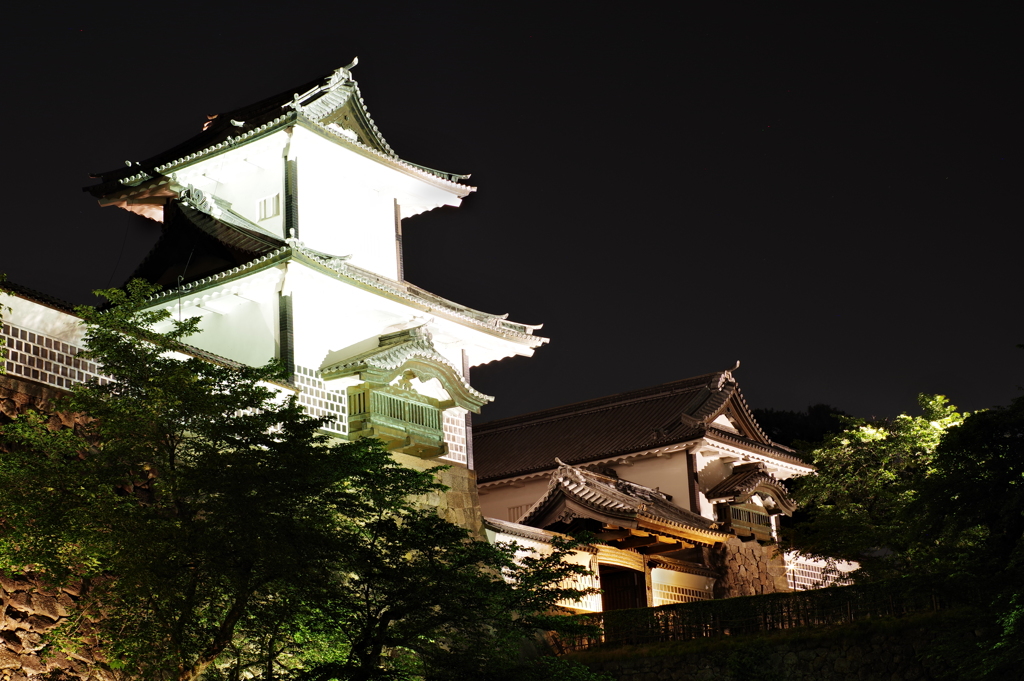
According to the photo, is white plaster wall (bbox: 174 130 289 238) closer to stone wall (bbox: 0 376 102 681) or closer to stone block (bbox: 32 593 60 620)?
stone wall (bbox: 0 376 102 681)

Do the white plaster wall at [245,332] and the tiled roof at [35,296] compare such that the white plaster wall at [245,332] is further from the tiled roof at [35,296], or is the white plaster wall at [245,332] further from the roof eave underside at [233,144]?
the tiled roof at [35,296]

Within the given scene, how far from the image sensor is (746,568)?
31.8 meters

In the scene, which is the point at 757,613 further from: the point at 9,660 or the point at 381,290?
the point at 9,660

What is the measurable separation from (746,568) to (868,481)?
5159 millimetres

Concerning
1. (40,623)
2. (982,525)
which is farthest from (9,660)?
(982,525)

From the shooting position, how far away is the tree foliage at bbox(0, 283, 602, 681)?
1158cm

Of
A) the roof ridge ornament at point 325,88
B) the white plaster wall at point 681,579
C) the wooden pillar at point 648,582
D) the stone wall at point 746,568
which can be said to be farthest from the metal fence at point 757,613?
the roof ridge ornament at point 325,88

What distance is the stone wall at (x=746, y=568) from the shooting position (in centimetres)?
3095

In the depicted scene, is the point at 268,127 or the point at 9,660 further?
the point at 268,127

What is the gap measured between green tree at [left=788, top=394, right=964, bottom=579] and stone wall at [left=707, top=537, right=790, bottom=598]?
6.90 feet

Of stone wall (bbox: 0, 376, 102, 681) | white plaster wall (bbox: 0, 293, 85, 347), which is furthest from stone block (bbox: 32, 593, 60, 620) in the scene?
white plaster wall (bbox: 0, 293, 85, 347)

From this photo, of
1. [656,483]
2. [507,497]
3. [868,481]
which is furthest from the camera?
[507,497]

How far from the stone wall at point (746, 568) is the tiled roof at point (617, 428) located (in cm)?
309

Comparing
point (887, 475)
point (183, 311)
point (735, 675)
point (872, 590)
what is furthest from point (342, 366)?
point (887, 475)
